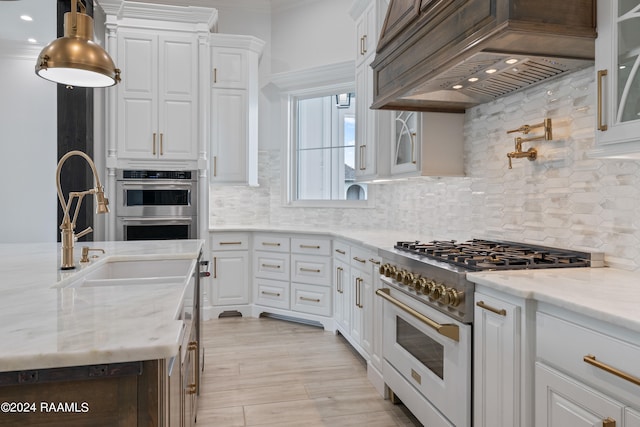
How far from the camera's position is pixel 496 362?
5.25ft

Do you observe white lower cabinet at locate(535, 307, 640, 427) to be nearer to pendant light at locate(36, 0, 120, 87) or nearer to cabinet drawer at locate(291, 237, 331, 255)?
pendant light at locate(36, 0, 120, 87)

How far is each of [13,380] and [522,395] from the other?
1.47 m

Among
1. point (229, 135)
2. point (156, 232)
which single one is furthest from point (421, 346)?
point (229, 135)

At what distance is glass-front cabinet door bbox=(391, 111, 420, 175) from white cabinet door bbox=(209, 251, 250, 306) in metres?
2.02

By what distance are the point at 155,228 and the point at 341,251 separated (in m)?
1.92

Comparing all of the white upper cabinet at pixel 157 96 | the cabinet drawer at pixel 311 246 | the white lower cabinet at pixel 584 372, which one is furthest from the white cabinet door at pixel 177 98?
the white lower cabinet at pixel 584 372

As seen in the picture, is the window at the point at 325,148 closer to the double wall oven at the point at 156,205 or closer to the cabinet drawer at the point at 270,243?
the cabinet drawer at the point at 270,243

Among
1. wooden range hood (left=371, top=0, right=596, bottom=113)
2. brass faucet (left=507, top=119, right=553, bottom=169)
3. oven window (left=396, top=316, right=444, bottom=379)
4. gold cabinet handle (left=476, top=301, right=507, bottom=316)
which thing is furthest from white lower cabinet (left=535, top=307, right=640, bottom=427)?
brass faucet (left=507, top=119, right=553, bottom=169)

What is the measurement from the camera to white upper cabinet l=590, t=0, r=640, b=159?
1390 mm

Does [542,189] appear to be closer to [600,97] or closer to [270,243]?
[600,97]

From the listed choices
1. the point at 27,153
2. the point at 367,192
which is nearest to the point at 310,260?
the point at 367,192

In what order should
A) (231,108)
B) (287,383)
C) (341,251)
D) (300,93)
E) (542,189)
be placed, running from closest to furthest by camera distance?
(542,189)
(287,383)
(341,251)
(231,108)
(300,93)

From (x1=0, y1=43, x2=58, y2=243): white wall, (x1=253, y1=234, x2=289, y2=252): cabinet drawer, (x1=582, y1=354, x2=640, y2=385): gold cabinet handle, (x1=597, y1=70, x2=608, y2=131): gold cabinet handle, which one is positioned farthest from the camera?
(x1=0, y1=43, x2=58, y2=243): white wall

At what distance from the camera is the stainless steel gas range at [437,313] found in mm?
1784
